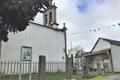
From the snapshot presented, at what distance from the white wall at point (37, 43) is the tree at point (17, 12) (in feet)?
23.4

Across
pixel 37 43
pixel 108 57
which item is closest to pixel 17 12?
pixel 37 43

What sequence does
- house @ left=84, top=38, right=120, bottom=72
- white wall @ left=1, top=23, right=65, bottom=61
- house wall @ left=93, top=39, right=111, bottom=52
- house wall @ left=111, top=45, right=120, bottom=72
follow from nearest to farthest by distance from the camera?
white wall @ left=1, top=23, right=65, bottom=61 → house @ left=84, top=38, right=120, bottom=72 → house wall @ left=111, top=45, right=120, bottom=72 → house wall @ left=93, top=39, right=111, bottom=52

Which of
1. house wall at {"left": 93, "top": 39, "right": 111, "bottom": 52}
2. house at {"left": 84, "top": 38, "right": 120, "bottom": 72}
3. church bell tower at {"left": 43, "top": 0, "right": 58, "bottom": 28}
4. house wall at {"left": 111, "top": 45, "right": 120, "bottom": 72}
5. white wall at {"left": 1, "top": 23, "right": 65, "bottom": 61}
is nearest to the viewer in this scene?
white wall at {"left": 1, "top": 23, "right": 65, "bottom": 61}

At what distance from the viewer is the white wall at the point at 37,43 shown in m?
18.2

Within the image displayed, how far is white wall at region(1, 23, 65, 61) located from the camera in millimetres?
18186

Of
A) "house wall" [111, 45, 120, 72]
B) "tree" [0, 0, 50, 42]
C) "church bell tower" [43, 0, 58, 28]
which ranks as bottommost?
"house wall" [111, 45, 120, 72]

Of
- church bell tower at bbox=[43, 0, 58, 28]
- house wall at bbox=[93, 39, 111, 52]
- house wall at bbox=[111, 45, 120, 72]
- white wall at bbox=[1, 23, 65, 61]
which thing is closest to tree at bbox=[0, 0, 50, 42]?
white wall at bbox=[1, 23, 65, 61]

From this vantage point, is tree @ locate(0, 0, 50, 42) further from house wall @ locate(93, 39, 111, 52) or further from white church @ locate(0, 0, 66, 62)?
house wall @ locate(93, 39, 111, 52)

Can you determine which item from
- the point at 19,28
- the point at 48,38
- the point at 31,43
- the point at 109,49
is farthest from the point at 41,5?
the point at 109,49

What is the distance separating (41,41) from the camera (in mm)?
21344

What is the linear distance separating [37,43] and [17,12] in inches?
445

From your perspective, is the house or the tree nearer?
the tree

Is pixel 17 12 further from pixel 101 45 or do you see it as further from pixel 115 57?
pixel 101 45

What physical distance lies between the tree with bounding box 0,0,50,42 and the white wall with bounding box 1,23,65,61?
7135 millimetres
